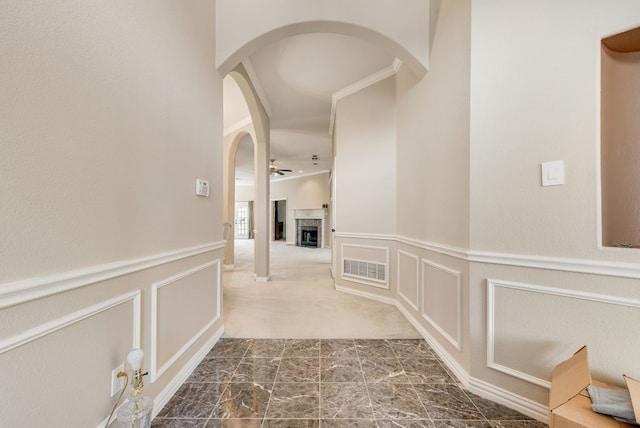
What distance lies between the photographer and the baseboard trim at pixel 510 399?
1.36m

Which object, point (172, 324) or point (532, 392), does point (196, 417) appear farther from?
point (532, 392)

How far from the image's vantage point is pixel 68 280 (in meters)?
0.88

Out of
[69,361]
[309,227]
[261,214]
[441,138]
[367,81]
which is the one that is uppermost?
[367,81]

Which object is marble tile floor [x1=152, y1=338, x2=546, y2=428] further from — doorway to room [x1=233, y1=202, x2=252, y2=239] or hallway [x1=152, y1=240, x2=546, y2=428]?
doorway to room [x1=233, y1=202, x2=252, y2=239]

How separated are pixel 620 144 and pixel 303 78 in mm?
3055

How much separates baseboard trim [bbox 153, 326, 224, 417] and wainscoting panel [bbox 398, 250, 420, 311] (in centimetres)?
184

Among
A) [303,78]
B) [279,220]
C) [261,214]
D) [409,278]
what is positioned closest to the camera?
[409,278]

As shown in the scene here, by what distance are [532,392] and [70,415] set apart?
83.7 inches

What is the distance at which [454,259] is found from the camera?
175 cm

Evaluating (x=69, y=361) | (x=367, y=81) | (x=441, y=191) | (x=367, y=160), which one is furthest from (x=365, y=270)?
(x=69, y=361)

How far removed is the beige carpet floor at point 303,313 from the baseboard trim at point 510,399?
730 mm

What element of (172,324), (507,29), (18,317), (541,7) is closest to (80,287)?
(18,317)

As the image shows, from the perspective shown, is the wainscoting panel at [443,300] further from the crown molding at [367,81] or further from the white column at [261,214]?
the white column at [261,214]

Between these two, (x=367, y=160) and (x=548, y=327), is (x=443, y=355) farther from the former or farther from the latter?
(x=367, y=160)
